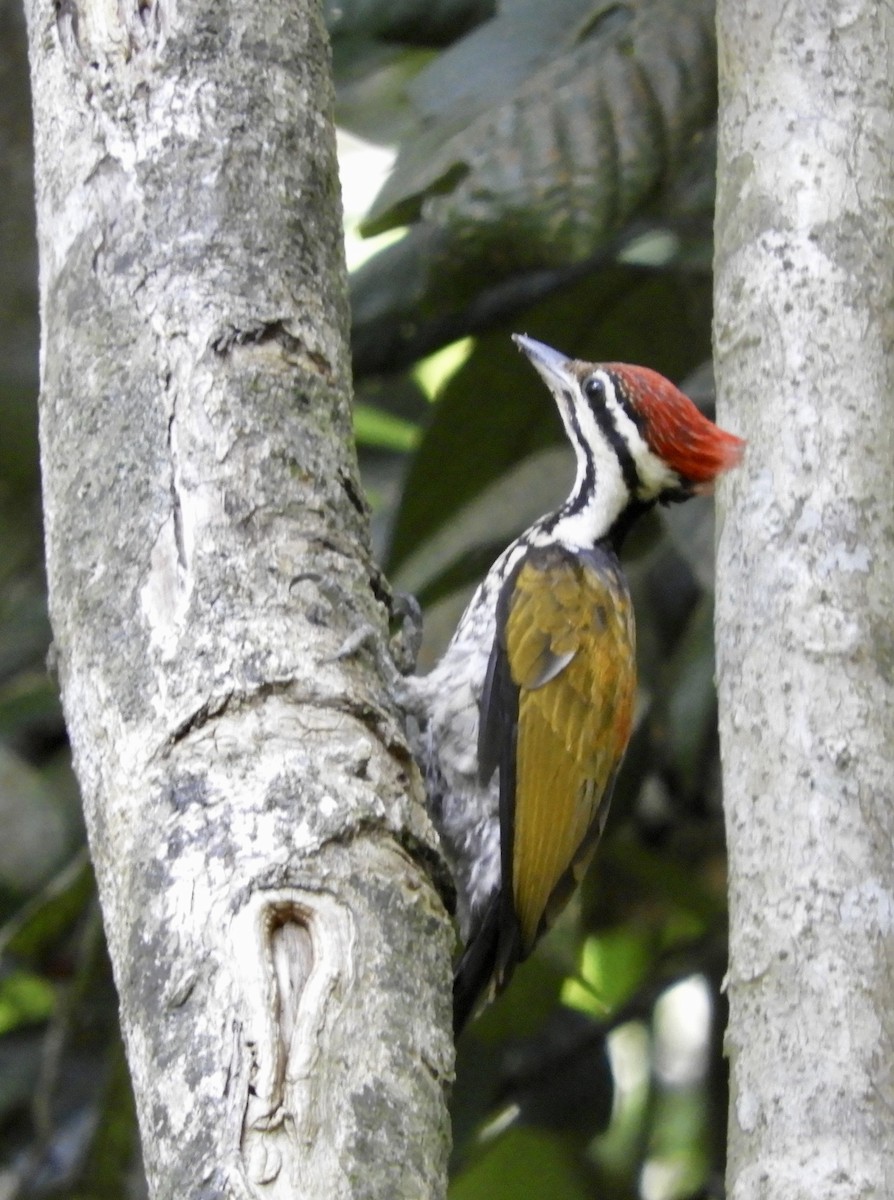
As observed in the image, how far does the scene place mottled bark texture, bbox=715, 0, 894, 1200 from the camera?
67.2 inches

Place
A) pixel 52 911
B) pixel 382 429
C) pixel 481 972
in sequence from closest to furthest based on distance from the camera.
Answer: pixel 481 972 → pixel 52 911 → pixel 382 429

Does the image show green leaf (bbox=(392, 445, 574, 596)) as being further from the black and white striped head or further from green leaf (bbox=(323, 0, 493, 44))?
green leaf (bbox=(323, 0, 493, 44))

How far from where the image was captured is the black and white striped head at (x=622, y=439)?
285 centimetres

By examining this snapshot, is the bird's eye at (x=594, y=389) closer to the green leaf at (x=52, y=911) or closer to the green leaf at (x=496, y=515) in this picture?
the green leaf at (x=496, y=515)

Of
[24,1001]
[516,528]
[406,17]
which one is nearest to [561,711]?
[516,528]

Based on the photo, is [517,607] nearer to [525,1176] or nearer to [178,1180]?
[525,1176]

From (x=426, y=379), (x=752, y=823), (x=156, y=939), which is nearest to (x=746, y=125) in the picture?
(x=752, y=823)

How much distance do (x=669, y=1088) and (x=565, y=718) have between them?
1.65m

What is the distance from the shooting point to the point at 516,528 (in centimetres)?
343

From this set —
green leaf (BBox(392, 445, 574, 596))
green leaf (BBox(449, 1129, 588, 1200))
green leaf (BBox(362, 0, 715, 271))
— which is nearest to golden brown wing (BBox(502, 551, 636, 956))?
green leaf (BBox(392, 445, 574, 596))

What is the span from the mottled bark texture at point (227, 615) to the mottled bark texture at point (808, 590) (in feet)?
1.16

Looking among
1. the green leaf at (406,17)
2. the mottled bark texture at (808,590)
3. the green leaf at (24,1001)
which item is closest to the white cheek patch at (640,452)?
the mottled bark texture at (808,590)

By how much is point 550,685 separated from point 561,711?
0.05 meters

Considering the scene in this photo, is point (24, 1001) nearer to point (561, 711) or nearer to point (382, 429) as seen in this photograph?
point (382, 429)
